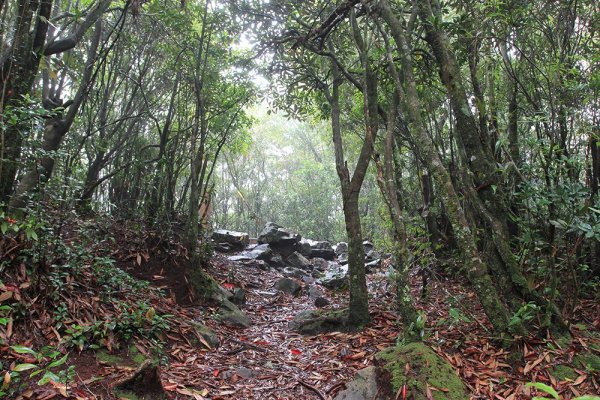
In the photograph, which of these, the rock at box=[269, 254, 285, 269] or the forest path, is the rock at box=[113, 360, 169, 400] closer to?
the forest path

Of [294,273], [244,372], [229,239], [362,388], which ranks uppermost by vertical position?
[229,239]

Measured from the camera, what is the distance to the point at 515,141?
576 centimetres

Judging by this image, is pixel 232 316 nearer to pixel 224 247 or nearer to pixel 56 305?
pixel 56 305

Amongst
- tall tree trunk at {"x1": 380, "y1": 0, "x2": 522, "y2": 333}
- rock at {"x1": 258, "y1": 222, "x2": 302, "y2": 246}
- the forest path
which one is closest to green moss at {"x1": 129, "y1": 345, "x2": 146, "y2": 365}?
the forest path

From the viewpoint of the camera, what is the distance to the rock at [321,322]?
5445 mm

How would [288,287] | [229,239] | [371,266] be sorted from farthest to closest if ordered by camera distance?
[229,239] < [371,266] < [288,287]

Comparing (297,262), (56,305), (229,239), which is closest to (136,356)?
(56,305)

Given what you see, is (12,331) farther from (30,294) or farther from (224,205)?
(224,205)

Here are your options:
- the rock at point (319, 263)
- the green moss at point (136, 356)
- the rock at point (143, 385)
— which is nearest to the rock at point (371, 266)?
the rock at point (319, 263)

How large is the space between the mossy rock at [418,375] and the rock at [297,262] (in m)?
8.53

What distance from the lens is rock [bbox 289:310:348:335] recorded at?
214 inches

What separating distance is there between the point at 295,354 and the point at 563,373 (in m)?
2.78

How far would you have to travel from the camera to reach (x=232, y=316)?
5.94 m

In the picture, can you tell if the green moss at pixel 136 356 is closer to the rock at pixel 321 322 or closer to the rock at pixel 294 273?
the rock at pixel 321 322
